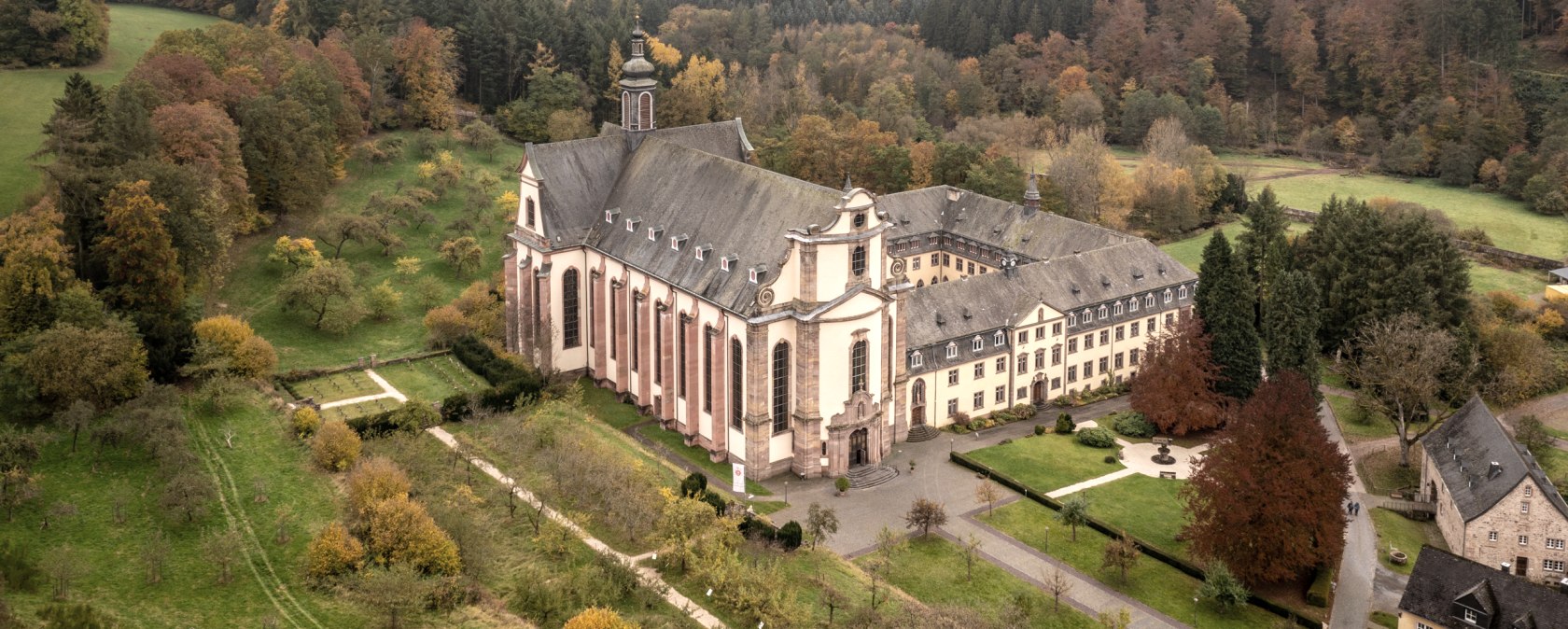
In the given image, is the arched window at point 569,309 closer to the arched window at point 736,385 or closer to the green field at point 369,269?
the green field at point 369,269


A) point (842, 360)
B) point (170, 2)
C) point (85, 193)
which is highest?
point (170, 2)

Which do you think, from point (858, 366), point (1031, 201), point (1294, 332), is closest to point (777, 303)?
point (858, 366)

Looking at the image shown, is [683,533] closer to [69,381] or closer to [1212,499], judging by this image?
[1212,499]

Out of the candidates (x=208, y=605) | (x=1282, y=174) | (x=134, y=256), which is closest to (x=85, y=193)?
(x=134, y=256)

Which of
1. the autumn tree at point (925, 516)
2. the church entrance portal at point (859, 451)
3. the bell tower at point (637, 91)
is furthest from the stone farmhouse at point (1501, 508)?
the bell tower at point (637, 91)

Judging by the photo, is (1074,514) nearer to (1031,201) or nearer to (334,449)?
(334,449)

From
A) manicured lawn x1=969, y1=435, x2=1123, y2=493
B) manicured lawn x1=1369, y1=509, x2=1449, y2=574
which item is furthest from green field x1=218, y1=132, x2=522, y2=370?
manicured lawn x1=1369, y1=509, x2=1449, y2=574
